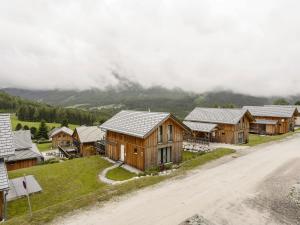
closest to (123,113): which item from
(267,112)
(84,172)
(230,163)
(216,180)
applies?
(84,172)

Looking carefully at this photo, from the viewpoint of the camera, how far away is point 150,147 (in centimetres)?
2847

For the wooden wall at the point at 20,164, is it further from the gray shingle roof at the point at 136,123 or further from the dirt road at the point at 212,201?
the dirt road at the point at 212,201

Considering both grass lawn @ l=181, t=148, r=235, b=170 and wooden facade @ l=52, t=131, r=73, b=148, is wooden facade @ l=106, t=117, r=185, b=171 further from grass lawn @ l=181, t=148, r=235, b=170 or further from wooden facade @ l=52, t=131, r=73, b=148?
wooden facade @ l=52, t=131, r=73, b=148

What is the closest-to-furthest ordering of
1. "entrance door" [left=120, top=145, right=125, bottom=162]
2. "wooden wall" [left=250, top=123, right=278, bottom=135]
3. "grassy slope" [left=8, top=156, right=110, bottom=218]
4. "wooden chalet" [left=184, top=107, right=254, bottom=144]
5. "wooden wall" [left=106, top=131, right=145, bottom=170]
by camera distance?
1. "grassy slope" [left=8, top=156, right=110, bottom=218]
2. "wooden wall" [left=106, top=131, right=145, bottom=170]
3. "entrance door" [left=120, top=145, right=125, bottom=162]
4. "wooden chalet" [left=184, top=107, right=254, bottom=144]
5. "wooden wall" [left=250, top=123, right=278, bottom=135]

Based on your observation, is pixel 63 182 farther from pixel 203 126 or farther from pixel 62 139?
pixel 62 139

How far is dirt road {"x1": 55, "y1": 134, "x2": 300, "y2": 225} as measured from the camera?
13.9 metres

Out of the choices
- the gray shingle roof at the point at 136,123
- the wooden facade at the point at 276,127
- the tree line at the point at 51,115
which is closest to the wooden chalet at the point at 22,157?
the gray shingle roof at the point at 136,123

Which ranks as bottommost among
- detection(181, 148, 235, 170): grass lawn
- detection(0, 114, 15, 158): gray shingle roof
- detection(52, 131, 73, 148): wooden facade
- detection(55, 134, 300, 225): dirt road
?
detection(52, 131, 73, 148): wooden facade

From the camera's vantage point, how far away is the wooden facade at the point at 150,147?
2830 centimetres

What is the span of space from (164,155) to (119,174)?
625 centimetres

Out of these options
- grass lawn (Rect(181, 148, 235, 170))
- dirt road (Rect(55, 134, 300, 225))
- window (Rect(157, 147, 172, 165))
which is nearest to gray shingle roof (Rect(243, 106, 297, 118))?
grass lawn (Rect(181, 148, 235, 170))

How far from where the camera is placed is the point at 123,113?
1459 inches

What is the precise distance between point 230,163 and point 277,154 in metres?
8.61

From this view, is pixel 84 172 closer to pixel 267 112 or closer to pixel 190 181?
pixel 190 181
